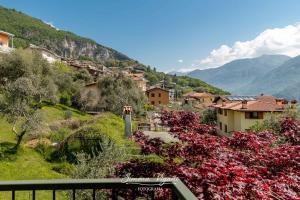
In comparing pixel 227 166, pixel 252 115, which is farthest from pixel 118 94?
pixel 227 166

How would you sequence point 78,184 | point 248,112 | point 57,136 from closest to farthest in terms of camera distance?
point 78,184, point 57,136, point 248,112

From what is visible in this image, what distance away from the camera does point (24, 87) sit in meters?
21.9

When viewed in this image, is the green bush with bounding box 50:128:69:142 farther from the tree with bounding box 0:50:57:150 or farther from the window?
the window

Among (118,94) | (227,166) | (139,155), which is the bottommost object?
(139,155)

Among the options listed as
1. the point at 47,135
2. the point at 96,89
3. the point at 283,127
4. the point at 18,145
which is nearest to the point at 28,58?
the point at 96,89

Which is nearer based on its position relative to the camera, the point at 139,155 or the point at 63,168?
Result: the point at 139,155

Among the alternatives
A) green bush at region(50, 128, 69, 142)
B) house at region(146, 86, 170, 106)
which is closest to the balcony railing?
green bush at region(50, 128, 69, 142)

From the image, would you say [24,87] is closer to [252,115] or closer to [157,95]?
[252,115]

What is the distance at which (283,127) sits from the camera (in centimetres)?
1262

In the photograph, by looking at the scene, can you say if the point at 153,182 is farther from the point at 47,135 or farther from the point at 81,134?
the point at 47,135

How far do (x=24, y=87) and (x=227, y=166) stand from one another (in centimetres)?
1984

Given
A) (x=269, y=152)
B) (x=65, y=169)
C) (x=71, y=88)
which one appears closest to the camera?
(x=269, y=152)

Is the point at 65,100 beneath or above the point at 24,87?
beneath

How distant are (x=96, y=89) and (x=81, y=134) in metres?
26.8
